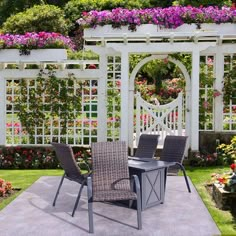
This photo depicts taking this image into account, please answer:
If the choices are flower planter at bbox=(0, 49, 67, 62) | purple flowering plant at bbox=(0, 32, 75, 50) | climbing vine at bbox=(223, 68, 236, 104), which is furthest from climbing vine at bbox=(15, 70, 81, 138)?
climbing vine at bbox=(223, 68, 236, 104)

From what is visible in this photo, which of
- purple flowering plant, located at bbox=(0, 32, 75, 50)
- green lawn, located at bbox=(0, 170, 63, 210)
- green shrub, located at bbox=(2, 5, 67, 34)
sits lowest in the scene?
green lawn, located at bbox=(0, 170, 63, 210)

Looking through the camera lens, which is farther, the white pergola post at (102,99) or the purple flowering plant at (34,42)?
the white pergola post at (102,99)

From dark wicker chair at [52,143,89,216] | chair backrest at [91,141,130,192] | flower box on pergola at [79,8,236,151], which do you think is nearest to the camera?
chair backrest at [91,141,130,192]

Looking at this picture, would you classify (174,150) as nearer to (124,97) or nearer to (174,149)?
(174,149)

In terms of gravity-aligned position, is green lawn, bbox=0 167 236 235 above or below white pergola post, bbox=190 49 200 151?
below

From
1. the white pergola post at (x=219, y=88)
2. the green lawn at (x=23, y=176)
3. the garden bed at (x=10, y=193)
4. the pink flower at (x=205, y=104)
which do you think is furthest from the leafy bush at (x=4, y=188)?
the white pergola post at (x=219, y=88)

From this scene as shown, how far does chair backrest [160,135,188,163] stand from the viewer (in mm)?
7656

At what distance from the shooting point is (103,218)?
5.88 m

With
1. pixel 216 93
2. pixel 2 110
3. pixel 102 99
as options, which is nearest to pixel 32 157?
A: pixel 2 110

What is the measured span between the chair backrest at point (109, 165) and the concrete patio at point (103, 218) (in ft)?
1.46

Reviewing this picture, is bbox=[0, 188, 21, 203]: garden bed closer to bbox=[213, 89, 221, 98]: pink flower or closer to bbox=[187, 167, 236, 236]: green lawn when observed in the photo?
bbox=[187, 167, 236, 236]: green lawn

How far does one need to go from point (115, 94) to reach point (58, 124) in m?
1.52

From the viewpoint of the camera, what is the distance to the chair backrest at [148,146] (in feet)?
27.7

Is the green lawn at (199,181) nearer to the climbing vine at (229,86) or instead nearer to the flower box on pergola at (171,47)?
the flower box on pergola at (171,47)
